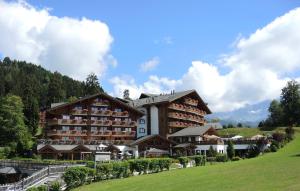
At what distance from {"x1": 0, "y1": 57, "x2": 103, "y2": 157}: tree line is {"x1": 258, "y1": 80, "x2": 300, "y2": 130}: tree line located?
53.3 meters

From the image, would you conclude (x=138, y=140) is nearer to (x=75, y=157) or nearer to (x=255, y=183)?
(x=75, y=157)

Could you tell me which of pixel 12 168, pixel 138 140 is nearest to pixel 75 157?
pixel 138 140

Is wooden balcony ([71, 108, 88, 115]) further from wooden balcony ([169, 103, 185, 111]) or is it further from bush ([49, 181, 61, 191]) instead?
bush ([49, 181, 61, 191])

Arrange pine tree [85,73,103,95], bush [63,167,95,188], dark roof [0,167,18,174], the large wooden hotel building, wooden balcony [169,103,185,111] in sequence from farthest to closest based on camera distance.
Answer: pine tree [85,73,103,95] → wooden balcony [169,103,185,111] → the large wooden hotel building → dark roof [0,167,18,174] → bush [63,167,95,188]

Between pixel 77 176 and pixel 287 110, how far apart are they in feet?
286

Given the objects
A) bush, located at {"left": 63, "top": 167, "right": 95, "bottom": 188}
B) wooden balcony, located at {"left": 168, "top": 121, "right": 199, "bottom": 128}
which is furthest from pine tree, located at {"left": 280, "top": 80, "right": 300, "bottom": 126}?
Result: bush, located at {"left": 63, "top": 167, "right": 95, "bottom": 188}

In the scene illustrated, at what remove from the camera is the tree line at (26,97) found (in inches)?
3588

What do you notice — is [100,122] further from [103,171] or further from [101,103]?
[103,171]

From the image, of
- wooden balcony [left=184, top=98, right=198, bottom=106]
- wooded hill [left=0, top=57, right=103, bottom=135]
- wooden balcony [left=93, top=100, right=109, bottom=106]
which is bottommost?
wooden balcony [left=93, top=100, right=109, bottom=106]

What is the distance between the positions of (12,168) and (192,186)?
111ft

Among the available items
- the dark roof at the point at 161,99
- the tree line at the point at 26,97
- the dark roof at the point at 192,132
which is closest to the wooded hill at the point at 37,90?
the tree line at the point at 26,97

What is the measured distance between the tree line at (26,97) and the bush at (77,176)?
5250 centimetres

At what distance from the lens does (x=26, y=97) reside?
407 ft

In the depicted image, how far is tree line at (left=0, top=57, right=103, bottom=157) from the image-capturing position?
3588 inches
